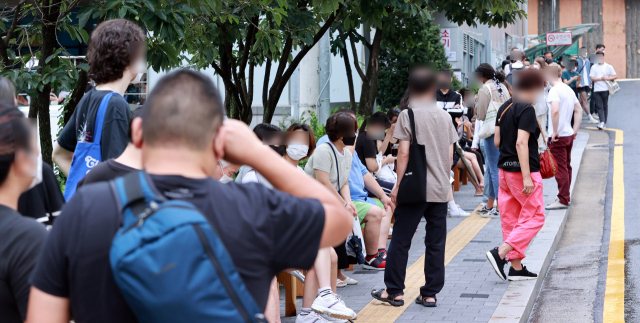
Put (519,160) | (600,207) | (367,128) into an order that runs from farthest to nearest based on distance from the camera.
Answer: (600,207)
(367,128)
(519,160)

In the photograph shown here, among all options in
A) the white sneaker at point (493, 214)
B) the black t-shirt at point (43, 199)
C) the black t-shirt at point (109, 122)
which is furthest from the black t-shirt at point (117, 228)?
the white sneaker at point (493, 214)

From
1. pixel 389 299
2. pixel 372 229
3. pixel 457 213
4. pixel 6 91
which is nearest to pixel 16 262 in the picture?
pixel 6 91

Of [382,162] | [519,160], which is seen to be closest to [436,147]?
[519,160]

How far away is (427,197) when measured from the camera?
5492 millimetres

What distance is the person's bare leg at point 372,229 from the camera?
6668 millimetres

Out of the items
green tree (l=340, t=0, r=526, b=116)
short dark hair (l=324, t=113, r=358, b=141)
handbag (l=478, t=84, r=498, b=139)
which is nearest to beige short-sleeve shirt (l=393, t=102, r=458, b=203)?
short dark hair (l=324, t=113, r=358, b=141)

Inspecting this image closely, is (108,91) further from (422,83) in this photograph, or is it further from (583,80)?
(583,80)

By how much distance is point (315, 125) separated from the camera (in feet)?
33.7

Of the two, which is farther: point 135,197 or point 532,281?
point 532,281

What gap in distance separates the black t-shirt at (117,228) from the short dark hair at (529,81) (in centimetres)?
510

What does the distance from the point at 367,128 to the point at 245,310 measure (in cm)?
609

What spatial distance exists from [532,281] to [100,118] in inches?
169

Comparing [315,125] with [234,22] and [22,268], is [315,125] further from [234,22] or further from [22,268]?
[22,268]

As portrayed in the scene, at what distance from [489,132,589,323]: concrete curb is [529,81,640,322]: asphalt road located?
0.34ft
